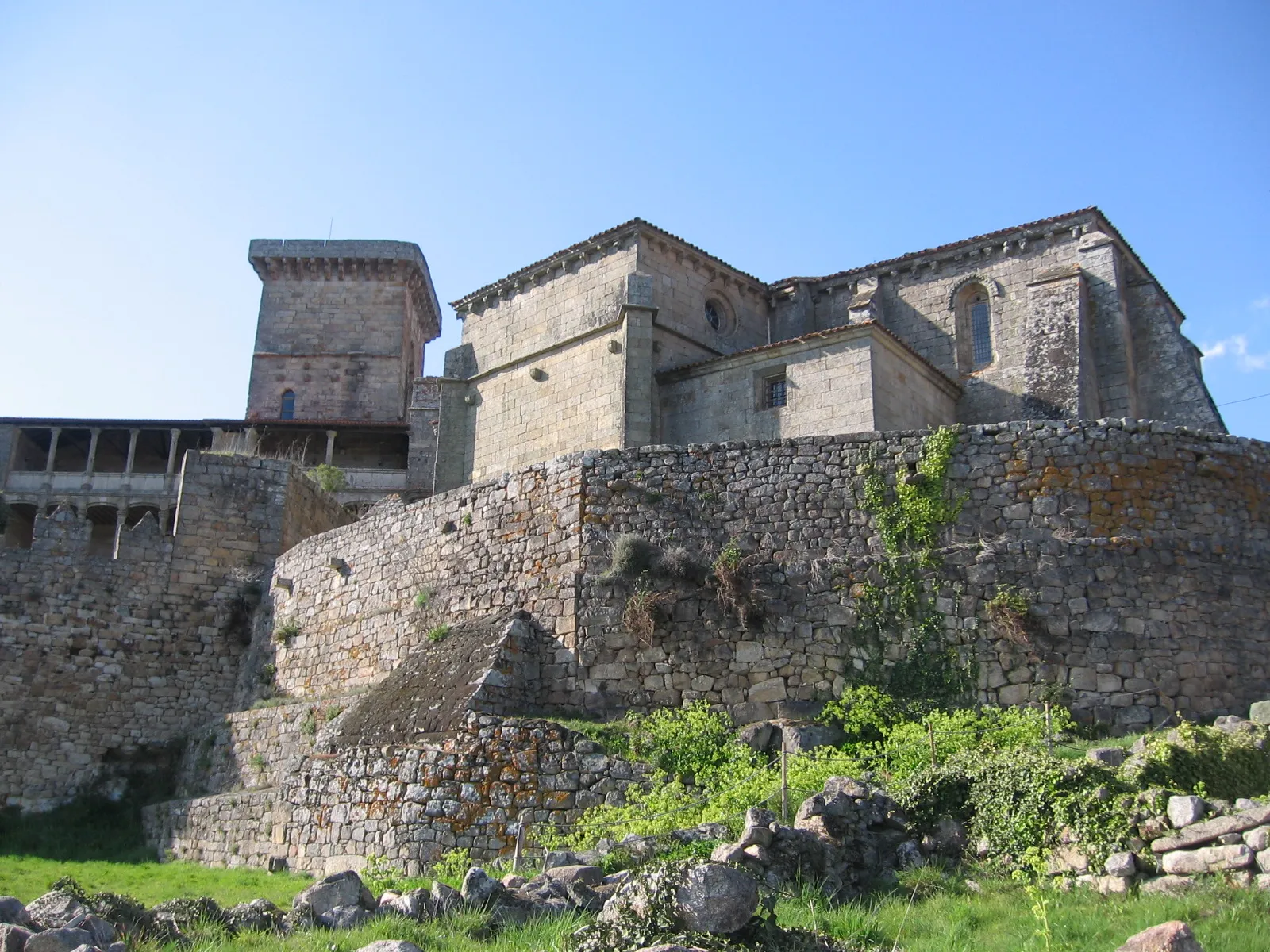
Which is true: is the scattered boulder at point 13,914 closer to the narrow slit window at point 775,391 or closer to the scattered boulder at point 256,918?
the scattered boulder at point 256,918

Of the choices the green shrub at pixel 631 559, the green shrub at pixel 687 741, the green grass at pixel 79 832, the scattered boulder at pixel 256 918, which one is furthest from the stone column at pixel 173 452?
the scattered boulder at pixel 256 918

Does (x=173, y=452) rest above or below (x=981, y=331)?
below

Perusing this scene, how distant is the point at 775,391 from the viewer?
27406 mm

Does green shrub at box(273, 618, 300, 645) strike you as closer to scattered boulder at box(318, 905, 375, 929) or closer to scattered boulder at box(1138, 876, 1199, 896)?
scattered boulder at box(318, 905, 375, 929)

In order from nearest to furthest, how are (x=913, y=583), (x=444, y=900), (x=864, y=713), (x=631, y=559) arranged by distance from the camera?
(x=444, y=900), (x=864, y=713), (x=913, y=583), (x=631, y=559)

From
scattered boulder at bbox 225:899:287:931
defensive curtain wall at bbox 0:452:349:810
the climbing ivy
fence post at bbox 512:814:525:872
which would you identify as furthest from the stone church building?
scattered boulder at bbox 225:899:287:931

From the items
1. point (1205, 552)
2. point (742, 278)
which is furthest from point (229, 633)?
point (1205, 552)

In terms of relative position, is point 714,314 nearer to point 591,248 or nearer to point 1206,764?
point 591,248

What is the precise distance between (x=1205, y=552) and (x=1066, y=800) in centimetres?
746

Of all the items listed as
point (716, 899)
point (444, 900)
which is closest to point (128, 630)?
point (444, 900)

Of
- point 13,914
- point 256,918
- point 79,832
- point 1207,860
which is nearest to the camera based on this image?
point 13,914

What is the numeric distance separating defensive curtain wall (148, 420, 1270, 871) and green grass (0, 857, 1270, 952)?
530 cm

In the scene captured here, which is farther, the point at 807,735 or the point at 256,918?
the point at 807,735

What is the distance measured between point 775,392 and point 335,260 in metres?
28.1
